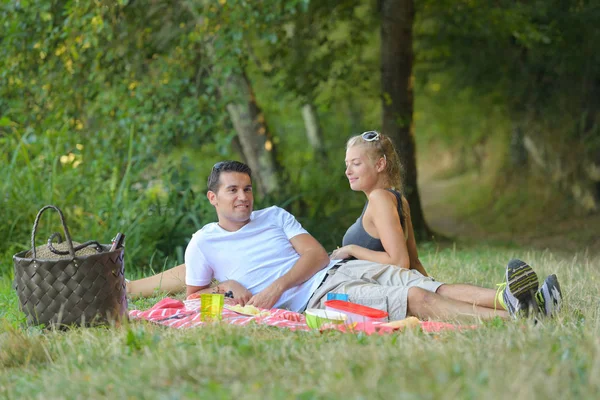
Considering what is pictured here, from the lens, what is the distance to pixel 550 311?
4145mm

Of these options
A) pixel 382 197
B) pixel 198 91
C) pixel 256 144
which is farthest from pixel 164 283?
pixel 256 144

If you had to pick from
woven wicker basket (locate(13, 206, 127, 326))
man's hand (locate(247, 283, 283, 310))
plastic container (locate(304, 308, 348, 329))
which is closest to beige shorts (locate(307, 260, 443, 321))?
man's hand (locate(247, 283, 283, 310))

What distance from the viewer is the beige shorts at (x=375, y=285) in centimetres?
453

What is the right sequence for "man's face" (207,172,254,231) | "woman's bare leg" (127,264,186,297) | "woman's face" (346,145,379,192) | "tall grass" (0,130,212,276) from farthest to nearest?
"tall grass" (0,130,212,276) < "woman's bare leg" (127,264,186,297) < "woman's face" (346,145,379,192) < "man's face" (207,172,254,231)

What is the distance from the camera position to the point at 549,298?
4.15 meters

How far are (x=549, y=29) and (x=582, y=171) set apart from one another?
13.3 ft

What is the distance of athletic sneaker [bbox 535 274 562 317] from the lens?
414 cm

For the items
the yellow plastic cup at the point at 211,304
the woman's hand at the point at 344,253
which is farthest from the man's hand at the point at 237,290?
the woman's hand at the point at 344,253

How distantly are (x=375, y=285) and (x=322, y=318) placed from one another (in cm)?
59

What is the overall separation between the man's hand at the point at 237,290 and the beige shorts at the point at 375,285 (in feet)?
1.27

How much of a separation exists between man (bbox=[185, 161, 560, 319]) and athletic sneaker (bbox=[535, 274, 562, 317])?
1.42ft

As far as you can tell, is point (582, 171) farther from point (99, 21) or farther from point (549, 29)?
point (99, 21)

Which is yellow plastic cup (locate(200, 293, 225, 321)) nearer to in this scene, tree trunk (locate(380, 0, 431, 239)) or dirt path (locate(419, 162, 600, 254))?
dirt path (locate(419, 162, 600, 254))

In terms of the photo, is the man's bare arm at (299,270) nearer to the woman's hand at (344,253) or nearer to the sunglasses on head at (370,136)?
the woman's hand at (344,253)
